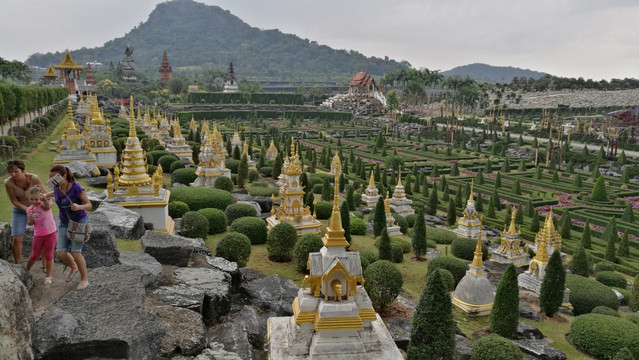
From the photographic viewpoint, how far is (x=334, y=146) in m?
64.6

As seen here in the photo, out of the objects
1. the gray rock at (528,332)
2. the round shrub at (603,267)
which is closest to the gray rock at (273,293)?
the gray rock at (528,332)

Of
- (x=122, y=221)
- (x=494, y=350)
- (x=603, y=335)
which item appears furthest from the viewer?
(x=603, y=335)

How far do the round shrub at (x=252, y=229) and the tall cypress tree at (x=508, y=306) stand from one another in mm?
9648

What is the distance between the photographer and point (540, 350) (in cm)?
1429

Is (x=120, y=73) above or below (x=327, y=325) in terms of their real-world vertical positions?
above

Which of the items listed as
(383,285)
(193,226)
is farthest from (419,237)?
(193,226)

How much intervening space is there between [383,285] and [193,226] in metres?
7.72

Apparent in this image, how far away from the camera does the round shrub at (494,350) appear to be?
1212 centimetres

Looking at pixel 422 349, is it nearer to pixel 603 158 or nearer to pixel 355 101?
pixel 603 158

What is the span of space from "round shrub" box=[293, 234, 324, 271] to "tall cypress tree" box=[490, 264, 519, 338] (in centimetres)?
619

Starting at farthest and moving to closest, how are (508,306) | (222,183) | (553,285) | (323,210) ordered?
(222,183) < (323,210) < (553,285) < (508,306)

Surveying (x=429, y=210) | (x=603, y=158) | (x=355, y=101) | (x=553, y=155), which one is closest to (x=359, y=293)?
(x=429, y=210)

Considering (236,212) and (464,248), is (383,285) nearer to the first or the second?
(236,212)

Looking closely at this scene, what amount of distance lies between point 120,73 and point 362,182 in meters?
104
